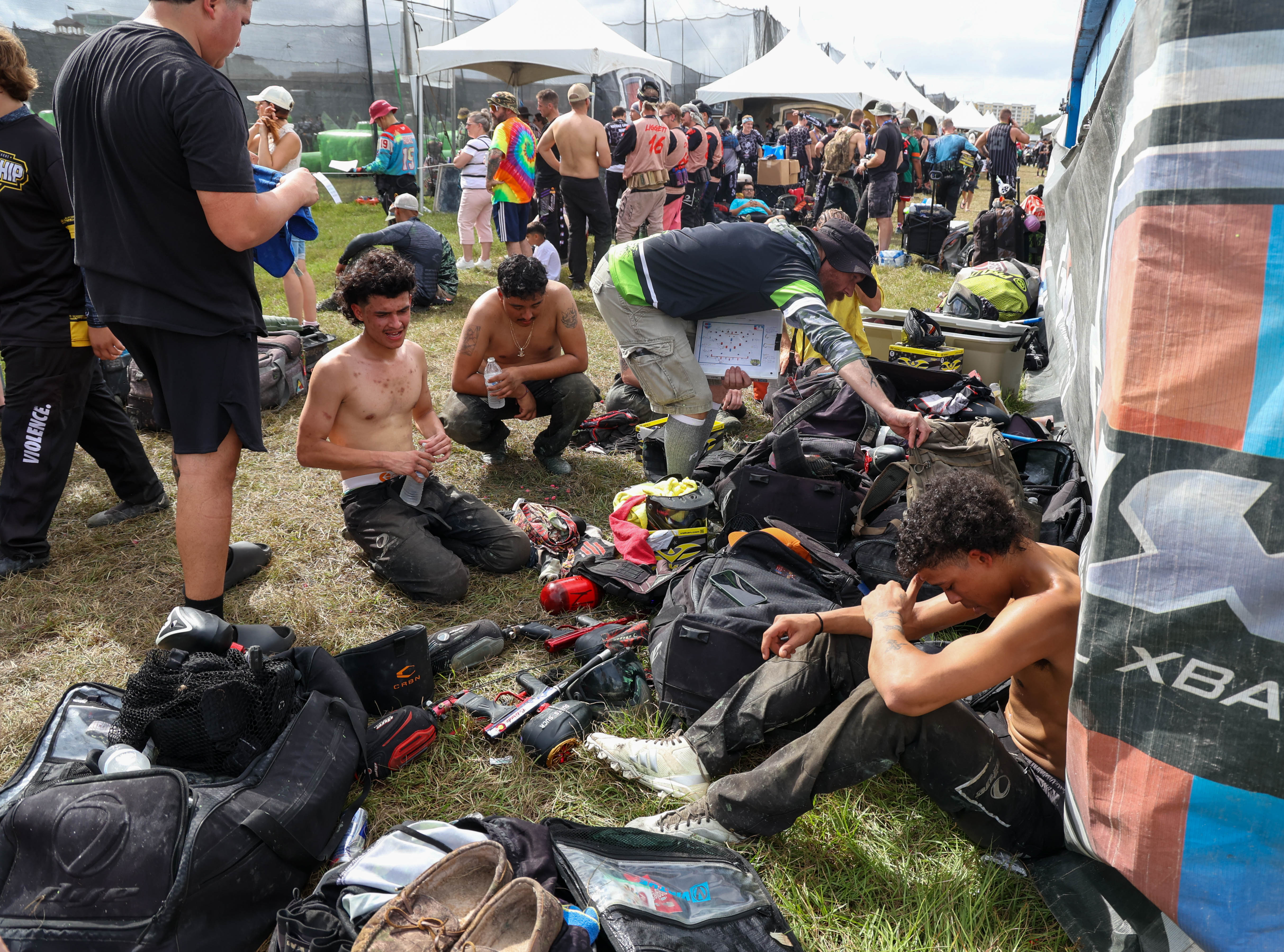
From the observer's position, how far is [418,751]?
→ 272 centimetres

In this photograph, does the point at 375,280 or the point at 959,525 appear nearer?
the point at 959,525

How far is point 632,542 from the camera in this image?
382cm

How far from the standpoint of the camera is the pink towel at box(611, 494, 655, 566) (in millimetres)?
3785

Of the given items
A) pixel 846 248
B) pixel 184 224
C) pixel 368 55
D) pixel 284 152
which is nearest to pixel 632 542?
pixel 846 248

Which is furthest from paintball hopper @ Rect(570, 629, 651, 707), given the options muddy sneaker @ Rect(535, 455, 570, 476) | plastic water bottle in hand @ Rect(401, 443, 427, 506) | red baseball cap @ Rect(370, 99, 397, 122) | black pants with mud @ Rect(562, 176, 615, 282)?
red baseball cap @ Rect(370, 99, 397, 122)

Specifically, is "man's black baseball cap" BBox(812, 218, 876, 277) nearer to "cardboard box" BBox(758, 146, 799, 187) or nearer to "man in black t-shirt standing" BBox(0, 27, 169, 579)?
"man in black t-shirt standing" BBox(0, 27, 169, 579)

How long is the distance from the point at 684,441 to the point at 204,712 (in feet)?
9.14

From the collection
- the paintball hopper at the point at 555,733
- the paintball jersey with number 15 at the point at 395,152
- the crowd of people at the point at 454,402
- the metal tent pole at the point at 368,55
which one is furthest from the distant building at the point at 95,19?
the paintball hopper at the point at 555,733

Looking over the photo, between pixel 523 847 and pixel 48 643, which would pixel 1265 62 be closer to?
pixel 523 847

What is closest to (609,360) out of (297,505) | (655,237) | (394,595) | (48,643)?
(655,237)

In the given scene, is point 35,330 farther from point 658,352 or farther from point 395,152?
point 395,152

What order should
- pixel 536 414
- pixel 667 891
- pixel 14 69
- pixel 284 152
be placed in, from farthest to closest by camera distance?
pixel 284 152, pixel 536 414, pixel 14 69, pixel 667 891

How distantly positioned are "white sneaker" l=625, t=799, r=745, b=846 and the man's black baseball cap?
2.62 metres

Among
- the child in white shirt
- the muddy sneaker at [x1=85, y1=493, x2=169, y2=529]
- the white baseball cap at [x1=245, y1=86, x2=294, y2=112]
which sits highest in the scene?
the white baseball cap at [x1=245, y1=86, x2=294, y2=112]
